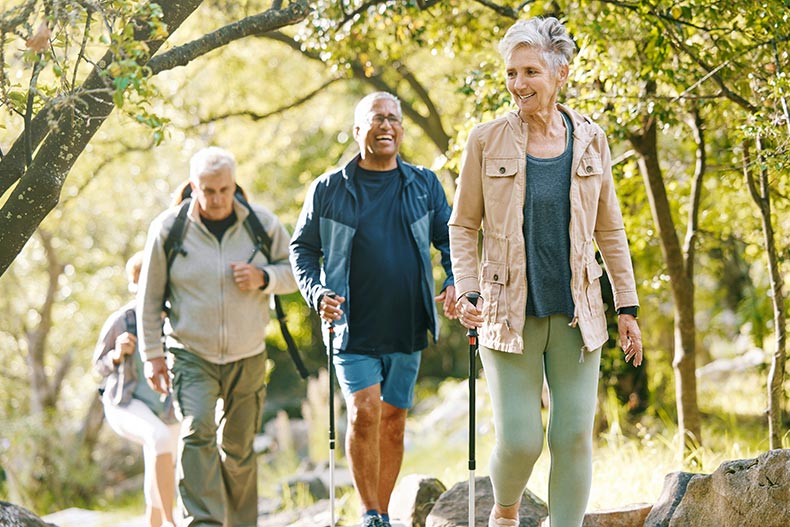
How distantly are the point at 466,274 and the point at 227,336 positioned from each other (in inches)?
76.6

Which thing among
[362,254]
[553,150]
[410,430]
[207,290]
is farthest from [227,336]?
[410,430]

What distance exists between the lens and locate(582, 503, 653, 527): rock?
481cm

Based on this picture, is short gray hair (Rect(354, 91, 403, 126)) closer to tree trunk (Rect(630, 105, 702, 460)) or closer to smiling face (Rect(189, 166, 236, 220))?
smiling face (Rect(189, 166, 236, 220))

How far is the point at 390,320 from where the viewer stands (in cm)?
495

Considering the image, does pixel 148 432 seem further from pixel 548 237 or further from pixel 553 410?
pixel 548 237

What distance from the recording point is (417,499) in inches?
223

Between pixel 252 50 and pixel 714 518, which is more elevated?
pixel 252 50

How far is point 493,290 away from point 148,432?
2.71 meters

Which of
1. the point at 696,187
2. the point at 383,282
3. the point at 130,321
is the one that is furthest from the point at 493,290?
the point at 696,187

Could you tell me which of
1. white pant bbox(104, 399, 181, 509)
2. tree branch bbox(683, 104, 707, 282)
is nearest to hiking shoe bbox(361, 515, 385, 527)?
white pant bbox(104, 399, 181, 509)

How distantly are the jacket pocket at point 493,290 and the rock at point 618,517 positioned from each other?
4.90 ft

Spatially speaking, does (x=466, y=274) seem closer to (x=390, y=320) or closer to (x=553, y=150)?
(x=553, y=150)

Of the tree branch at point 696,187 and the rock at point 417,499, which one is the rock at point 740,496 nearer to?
the rock at point 417,499

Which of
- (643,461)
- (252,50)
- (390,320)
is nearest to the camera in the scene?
(390,320)
